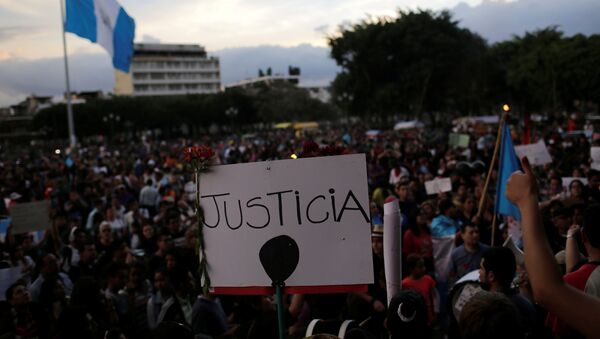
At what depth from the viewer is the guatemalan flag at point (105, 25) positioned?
12141 millimetres

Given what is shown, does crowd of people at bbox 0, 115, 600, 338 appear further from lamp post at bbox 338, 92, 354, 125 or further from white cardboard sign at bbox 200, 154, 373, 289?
lamp post at bbox 338, 92, 354, 125

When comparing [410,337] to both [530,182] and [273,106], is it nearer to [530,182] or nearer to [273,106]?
[530,182]

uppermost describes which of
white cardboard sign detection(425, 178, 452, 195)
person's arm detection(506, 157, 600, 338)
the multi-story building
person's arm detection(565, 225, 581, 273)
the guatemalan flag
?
the multi-story building

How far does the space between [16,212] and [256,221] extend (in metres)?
5.89

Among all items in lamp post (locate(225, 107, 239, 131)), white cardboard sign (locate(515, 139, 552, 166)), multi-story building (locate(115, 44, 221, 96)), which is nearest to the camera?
white cardboard sign (locate(515, 139, 552, 166))

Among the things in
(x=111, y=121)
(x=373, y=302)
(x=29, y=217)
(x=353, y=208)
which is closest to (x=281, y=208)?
(x=353, y=208)

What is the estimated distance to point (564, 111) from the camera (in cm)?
5597

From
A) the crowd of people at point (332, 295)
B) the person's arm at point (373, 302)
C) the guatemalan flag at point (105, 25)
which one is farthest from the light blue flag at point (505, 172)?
the guatemalan flag at point (105, 25)

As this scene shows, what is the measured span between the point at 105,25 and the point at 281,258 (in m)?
11.9

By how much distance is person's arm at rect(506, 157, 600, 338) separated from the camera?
5.49 ft

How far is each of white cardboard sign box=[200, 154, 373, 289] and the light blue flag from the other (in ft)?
13.1

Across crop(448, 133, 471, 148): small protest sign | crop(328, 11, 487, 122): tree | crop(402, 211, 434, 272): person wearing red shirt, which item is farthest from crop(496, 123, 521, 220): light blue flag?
crop(328, 11, 487, 122): tree

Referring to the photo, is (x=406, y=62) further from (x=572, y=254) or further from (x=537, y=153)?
(x=572, y=254)

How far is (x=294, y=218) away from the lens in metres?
2.97
